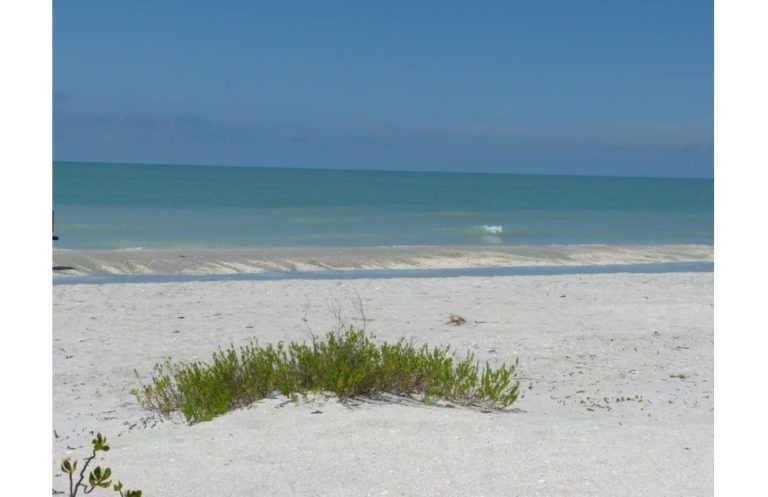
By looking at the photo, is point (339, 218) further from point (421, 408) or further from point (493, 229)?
point (421, 408)

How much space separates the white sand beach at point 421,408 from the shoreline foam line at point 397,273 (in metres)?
3.61

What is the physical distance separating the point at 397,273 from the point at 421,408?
1577cm

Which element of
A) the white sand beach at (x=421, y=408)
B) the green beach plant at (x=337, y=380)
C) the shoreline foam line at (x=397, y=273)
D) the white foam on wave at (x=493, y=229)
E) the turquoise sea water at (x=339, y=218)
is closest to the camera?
the white sand beach at (x=421, y=408)

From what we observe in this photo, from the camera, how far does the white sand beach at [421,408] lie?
5160mm

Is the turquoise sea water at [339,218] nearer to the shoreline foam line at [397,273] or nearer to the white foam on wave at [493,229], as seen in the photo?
the white foam on wave at [493,229]

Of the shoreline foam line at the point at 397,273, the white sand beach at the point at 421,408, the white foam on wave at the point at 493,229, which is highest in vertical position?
the white foam on wave at the point at 493,229

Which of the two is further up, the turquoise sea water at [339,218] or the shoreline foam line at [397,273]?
the turquoise sea water at [339,218]

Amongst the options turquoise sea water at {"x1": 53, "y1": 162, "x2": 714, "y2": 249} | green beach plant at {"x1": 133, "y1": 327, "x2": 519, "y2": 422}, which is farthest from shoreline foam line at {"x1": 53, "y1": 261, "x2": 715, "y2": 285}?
green beach plant at {"x1": 133, "y1": 327, "x2": 519, "y2": 422}

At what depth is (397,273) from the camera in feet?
73.4

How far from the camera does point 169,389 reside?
766 cm

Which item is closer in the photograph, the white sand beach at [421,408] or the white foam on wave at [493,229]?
the white sand beach at [421,408]

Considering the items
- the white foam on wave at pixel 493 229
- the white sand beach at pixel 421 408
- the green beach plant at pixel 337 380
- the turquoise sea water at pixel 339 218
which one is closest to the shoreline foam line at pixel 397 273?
the white sand beach at pixel 421 408

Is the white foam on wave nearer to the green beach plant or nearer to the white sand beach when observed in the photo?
the white sand beach
